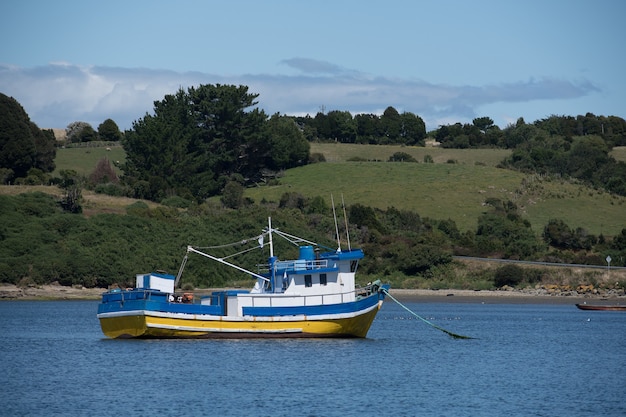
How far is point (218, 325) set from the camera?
175 feet

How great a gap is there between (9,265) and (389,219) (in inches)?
1825

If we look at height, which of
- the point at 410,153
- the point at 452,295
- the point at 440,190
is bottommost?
the point at 452,295

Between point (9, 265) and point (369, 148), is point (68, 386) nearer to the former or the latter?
point (9, 265)

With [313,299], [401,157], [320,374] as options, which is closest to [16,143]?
[401,157]

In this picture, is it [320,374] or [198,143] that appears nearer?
[320,374]

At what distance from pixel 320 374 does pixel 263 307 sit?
10.00 metres

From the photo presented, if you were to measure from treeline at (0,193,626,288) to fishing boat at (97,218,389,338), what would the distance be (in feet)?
126

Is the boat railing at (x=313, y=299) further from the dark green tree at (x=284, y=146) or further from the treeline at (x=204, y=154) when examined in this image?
the dark green tree at (x=284, y=146)

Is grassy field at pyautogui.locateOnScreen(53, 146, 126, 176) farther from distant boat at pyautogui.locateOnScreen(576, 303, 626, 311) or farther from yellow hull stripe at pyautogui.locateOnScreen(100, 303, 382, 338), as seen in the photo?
yellow hull stripe at pyautogui.locateOnScreen(100, 303, 382, 338)

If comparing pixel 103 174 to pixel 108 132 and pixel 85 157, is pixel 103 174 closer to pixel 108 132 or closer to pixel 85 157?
pixel 85 157

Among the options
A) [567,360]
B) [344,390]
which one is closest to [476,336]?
[567,360]

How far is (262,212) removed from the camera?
114438mm

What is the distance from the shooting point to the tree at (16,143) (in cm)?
12731

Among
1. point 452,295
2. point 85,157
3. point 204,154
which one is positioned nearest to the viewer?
point 452,295
